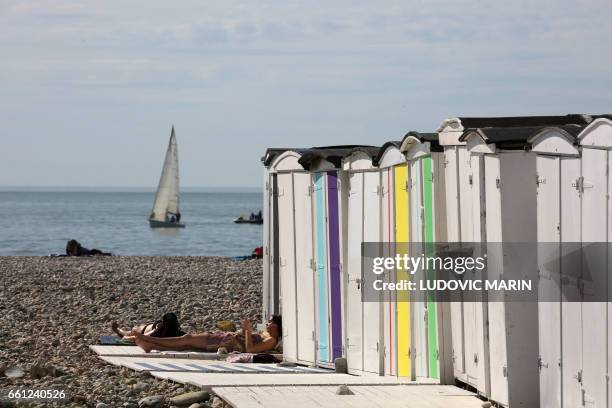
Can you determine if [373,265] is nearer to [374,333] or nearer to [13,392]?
[374,333]

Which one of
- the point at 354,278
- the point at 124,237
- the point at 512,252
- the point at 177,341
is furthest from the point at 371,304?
the point at 124,237

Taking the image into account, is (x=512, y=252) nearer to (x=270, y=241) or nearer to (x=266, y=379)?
(x=266, y=379)

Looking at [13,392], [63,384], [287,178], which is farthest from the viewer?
[287,178]

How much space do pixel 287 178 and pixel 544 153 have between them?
542cm

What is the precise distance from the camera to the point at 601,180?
308 inches

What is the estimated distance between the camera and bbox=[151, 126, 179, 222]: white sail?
70931mm

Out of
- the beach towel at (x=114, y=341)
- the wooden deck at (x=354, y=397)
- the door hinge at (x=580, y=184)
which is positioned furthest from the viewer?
the beach towel at (x=114, y=341)

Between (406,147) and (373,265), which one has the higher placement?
(406,147)

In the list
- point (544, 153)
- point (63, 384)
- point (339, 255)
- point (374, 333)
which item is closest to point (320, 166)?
point (339, 255)

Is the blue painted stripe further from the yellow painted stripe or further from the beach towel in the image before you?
the beach towel

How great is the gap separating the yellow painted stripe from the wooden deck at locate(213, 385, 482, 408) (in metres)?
0.83

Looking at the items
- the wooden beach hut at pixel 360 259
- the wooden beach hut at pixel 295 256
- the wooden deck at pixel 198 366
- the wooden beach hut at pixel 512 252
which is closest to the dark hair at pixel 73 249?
the wooden beach hut at pixel 295 256

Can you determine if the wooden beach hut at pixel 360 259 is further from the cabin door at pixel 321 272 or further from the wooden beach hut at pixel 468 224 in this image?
the wooden beach hut at pixel 468 224

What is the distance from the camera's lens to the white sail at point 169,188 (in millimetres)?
70931
